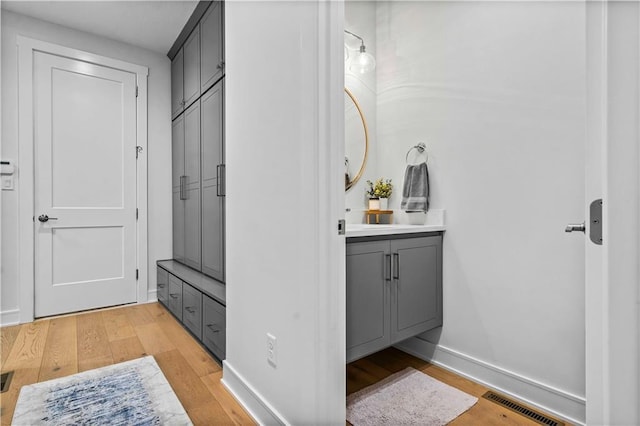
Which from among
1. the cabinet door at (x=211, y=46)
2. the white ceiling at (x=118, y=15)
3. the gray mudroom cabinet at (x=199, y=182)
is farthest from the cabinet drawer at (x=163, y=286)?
the white ceiling at (x=118, y=15)

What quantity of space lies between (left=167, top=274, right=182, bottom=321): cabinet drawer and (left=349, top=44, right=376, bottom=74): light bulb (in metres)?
2.15

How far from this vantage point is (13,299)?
278 centimetres

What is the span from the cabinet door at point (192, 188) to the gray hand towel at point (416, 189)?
176cm

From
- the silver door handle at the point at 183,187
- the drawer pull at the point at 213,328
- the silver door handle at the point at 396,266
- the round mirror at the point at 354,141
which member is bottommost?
the drawer pull at the point at 213,328

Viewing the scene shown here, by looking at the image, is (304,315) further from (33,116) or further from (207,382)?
(33,116)

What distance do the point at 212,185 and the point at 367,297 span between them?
158cm

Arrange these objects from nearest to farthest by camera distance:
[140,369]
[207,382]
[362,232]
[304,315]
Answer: [304,315], [362,232], [207,382], [140,369]

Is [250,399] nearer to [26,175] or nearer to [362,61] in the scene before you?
[362,61]

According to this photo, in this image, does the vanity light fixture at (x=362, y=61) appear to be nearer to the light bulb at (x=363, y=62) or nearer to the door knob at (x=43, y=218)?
the light bulb at (x=363, y=62)

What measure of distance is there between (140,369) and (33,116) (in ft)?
7.89

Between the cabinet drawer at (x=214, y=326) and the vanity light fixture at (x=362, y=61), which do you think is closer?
the cabinet drawer at (x=214, y=326)

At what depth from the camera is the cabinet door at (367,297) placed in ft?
5.16

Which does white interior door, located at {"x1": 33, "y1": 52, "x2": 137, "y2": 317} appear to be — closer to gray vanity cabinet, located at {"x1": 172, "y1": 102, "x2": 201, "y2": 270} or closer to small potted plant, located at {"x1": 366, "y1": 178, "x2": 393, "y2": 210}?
gray vanity cabinet, located at {"x1": 172, "y1": 102, "x2": 201, "y2": 270}

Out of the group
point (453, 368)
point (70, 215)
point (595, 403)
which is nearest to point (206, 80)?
point (70, 215)
